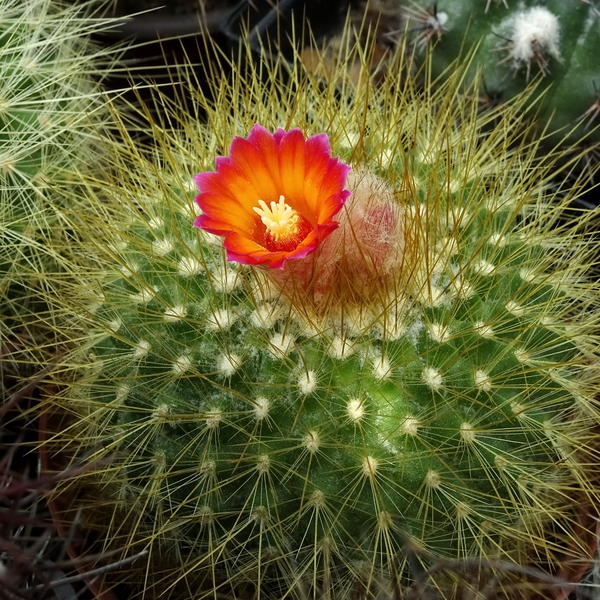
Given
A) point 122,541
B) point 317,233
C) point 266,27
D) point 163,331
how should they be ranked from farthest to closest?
1. point 266,27
2. point 122,541
3. point 163,331
4. point 317,233

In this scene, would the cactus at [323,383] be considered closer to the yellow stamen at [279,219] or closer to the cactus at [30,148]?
the yellow stamen at [279,219]

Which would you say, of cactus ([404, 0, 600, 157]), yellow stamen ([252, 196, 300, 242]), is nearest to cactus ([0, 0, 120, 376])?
yellow stamen ([252, 196, 300, 242])

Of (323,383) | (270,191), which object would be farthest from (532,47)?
(323,383)

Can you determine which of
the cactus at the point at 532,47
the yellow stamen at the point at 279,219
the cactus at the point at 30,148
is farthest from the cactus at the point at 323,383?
the cactus at the point at 532,47

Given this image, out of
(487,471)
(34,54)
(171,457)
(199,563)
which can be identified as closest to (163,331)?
(171,457)

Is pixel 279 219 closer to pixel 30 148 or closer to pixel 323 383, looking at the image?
pixel 323 383

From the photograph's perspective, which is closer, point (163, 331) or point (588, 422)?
point (163, 331)

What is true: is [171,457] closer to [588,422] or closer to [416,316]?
[416,316]
